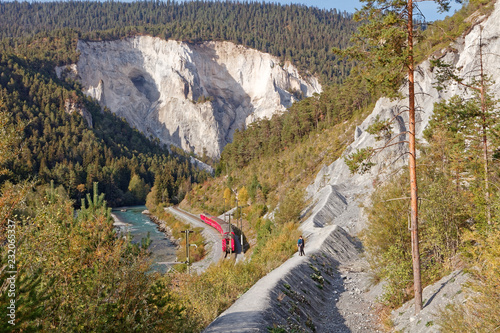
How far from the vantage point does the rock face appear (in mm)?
177750

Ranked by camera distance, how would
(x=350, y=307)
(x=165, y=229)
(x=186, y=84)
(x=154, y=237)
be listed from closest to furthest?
(x=350, y=307) → (x=154, y=237) → (x=165, y=229) → (x=186, y=84)

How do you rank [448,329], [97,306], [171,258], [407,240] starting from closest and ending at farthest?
[97,306], [448,329], [407,240], [171,258]

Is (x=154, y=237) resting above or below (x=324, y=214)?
below

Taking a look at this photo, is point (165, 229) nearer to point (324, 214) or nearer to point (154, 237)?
point (154, 237)

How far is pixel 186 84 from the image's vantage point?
593ft

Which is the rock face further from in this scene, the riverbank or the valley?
the riverbank

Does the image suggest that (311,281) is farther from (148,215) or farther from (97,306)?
(148,215)

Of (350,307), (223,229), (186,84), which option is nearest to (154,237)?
(223,229)

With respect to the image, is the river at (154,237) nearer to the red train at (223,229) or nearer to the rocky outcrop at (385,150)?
the red train at (223,229)

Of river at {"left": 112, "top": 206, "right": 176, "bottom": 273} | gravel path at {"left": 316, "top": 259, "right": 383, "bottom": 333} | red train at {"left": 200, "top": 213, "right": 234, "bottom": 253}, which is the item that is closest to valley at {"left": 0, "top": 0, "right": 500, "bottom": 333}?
gravel path at {"left": 316, "top": 259, "right": 383, "bottom": 333}

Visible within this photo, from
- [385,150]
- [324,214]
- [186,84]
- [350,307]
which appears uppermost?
Result: [186,84]

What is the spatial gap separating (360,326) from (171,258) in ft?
108

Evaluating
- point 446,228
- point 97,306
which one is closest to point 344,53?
point 446,228

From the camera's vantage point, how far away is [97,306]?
21.1ft
